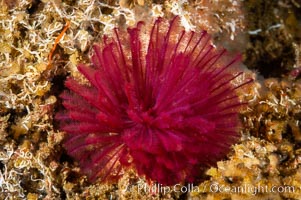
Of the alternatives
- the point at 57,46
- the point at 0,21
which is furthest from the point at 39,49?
the point at 0,21

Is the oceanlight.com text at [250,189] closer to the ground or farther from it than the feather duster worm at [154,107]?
closer to the ground

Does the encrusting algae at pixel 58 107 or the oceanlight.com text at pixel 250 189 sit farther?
the encrusting algae at pixel 58 107

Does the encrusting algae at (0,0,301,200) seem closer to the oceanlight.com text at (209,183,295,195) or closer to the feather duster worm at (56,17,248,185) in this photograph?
the oceanlight.com text at (209,183,295,195)

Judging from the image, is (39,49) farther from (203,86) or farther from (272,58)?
(272,58)

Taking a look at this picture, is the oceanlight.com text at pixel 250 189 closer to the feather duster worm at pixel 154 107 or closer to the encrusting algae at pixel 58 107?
the encrusting algae at pixel 58 107

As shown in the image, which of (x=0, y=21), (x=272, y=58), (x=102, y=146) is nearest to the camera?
(x=102, y=146)

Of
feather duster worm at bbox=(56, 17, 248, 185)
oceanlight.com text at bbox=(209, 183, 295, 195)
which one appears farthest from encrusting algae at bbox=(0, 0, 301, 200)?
feather duster worm at bbox=(56, 17, 248, 185)

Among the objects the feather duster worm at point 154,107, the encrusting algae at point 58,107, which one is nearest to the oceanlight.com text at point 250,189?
the encrusting algae at point 58,107
